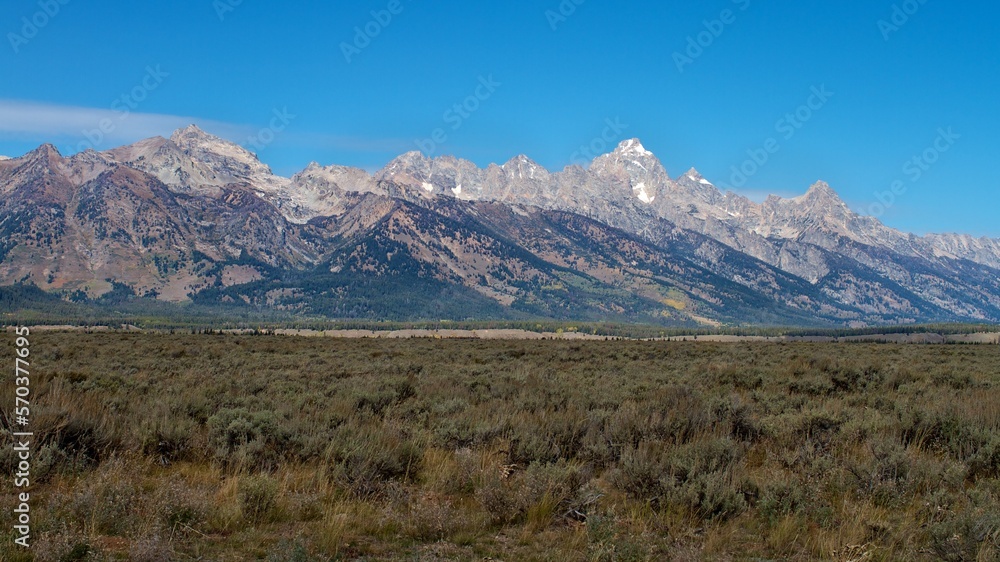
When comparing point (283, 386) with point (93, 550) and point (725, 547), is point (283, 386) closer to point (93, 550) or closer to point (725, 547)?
point (93, 550)

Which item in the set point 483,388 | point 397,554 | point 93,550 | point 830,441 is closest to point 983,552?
point 830,441

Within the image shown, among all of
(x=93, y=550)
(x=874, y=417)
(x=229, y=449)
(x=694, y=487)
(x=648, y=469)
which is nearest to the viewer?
(x=93, y=550)

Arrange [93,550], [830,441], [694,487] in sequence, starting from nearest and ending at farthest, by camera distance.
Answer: [93,550], [694,487], [830,441]

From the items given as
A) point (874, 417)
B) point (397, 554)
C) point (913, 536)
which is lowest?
point (397, 554)

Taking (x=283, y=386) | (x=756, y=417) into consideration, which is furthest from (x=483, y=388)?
(x=756, y=417)

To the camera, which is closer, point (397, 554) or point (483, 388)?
point (397, 554)

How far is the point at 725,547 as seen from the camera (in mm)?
6488

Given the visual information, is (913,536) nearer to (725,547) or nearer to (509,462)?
(725,547)

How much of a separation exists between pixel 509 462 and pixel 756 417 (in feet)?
17.9

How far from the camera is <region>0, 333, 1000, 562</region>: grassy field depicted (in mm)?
6184

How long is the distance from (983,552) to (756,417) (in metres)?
6.14

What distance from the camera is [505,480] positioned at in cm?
793

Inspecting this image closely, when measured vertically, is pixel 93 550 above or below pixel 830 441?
below

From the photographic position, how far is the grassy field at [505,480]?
6.18 meters
